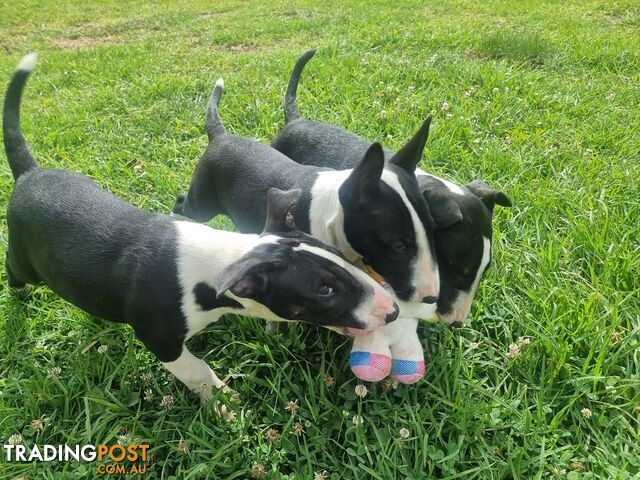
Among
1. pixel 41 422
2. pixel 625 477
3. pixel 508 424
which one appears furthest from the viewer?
pixel 41 422

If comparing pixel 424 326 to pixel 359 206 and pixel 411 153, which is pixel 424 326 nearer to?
pixel 359 206

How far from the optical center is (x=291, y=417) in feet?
8.67

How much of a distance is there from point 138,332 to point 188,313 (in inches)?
14.4

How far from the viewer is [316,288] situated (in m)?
2.49

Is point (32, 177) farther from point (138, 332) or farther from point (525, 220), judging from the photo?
point (525, 220)

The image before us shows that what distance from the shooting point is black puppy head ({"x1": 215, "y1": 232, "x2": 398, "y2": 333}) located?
8.15 feet

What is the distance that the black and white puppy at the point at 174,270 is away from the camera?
2502mm

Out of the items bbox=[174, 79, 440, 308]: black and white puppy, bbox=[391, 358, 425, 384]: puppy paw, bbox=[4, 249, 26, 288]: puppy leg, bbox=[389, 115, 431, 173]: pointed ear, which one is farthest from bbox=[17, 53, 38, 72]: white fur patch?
bbox=[391, 358, 425, 384]: puppy paw

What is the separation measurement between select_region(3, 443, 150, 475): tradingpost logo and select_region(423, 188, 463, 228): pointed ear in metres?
2.03

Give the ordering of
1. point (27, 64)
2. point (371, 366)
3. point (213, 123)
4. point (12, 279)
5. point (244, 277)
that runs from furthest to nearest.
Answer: point (213, 123)
point (12, 279)
point (27, 64)
point (371, 366)
point (244, 277)

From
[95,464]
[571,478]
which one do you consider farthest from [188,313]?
[571,478]

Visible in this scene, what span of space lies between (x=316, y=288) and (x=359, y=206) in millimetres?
601

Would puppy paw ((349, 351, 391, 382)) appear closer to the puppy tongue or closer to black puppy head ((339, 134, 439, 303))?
the puppy tongue

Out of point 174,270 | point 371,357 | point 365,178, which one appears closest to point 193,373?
point 174,270
